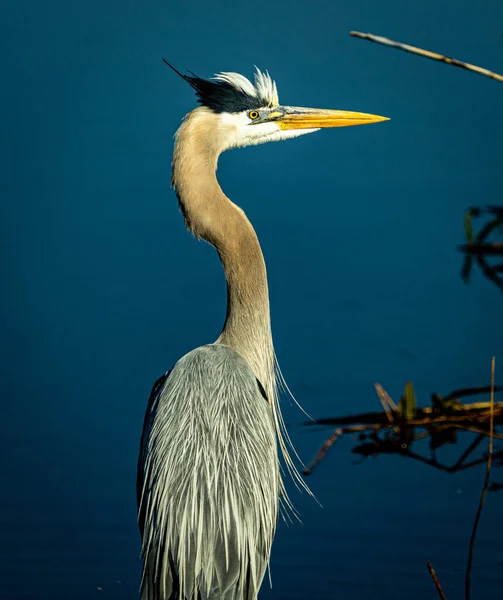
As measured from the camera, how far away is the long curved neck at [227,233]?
8.13 ft

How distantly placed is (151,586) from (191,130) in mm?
1387

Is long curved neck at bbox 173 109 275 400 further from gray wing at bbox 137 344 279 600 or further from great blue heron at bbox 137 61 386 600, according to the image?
gray wing at bbox 137 344 279 600

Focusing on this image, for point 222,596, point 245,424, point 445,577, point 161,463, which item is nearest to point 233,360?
point 245,424

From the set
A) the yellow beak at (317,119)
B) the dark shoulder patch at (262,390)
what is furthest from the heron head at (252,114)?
the dark shoulder patch at (262,390)

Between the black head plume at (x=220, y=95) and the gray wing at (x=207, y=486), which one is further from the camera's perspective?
the black head plume at (x=220, y=95)

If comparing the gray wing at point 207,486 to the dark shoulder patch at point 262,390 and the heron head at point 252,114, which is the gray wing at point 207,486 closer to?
the dark shoulder patch at point 262,390

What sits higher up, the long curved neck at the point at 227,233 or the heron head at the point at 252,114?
the heron head at the point at 252,114

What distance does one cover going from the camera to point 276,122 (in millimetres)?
2754

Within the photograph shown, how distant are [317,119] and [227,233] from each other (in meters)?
0.62

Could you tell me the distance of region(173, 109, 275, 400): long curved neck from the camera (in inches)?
97.5

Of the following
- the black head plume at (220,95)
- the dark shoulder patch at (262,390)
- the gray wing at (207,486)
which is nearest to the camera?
the gray wing at (207,486)

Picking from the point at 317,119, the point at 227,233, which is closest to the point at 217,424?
the point at 227,233

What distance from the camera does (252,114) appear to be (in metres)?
2.70

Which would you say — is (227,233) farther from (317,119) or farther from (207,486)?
(207,486)
